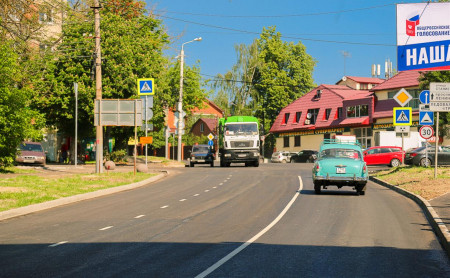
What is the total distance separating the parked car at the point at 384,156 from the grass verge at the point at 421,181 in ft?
52.1

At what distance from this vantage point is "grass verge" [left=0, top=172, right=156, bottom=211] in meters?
18.4

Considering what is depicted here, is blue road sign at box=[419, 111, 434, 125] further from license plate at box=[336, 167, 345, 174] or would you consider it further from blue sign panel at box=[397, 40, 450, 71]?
license plate at box=[336, 167, 345, 174]

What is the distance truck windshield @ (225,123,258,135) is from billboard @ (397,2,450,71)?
739 inches

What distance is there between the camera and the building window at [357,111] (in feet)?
231

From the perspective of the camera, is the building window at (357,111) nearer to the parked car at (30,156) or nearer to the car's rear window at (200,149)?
the car's rear window at (200,149)

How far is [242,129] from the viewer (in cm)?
4566

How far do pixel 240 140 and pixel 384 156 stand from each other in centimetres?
1168

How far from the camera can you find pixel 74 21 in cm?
4594

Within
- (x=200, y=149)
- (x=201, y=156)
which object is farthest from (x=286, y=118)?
(x=201, y=156)

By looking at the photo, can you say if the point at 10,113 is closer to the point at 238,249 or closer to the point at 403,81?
the point at 238,249

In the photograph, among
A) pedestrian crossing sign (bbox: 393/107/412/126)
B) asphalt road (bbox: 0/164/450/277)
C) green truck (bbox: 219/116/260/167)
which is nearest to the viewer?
asphalt road (bbox: 0/164/450/277)

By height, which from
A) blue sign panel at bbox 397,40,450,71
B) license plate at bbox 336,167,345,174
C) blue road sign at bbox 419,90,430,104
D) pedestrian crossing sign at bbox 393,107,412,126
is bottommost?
license plate at bbox 336,167,345,174

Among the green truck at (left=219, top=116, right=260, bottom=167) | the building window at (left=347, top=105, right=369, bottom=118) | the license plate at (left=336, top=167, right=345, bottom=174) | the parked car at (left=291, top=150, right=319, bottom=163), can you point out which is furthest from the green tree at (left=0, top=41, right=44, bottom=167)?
the building window at (left=347, top=105, right=369, bottom=118)

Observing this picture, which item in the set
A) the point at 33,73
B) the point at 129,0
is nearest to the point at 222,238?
the point at 33,73
